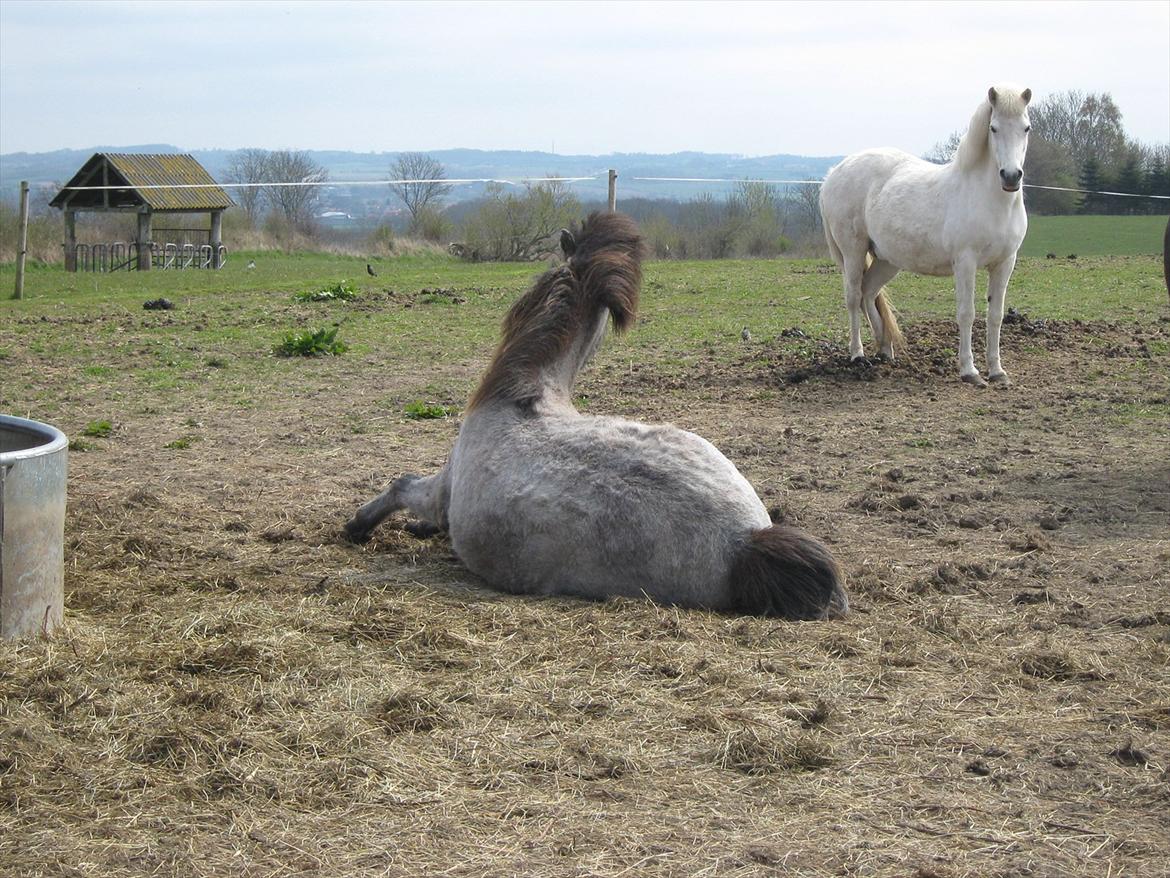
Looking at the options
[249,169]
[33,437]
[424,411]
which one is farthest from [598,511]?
[249,169]

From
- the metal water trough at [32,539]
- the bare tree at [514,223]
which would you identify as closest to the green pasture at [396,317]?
the metal water trough at [32,539]

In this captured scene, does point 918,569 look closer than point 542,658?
No

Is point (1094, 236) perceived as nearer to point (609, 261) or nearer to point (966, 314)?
point (966, 314)

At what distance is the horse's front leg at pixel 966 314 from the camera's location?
917 cm

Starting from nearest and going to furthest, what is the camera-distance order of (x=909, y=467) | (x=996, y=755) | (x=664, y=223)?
1. (x=996, y=755)
2. (x=909, y=467)
3. (x=664, y=223)

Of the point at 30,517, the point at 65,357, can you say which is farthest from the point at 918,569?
the point at 65,357

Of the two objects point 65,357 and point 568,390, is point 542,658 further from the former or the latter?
point 65,357

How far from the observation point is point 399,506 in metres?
5.46

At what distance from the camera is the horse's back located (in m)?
4.37

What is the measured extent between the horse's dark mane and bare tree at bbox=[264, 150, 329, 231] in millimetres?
45630

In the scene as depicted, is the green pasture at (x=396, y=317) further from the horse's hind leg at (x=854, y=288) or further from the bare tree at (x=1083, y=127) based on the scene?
the bare tree at (x=1083, y=127)

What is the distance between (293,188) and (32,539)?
63.4 metres

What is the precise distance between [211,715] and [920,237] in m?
7.44

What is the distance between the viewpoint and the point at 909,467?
6734mm
